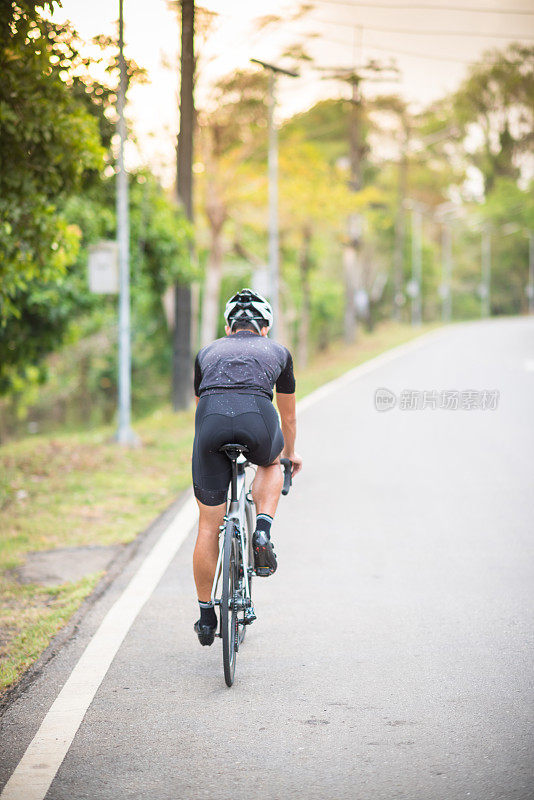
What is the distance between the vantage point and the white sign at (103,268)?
13680 millimetres

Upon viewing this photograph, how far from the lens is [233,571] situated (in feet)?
15.5

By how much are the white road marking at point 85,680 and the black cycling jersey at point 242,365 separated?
4.80ft

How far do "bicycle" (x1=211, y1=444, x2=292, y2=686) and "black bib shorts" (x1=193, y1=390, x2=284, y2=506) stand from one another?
0.14ft

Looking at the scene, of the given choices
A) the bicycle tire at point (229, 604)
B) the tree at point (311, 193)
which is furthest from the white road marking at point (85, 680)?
the tree at point (311, 193)

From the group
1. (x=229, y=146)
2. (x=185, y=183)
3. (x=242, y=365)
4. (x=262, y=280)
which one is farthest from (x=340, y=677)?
(x=229, y=146)

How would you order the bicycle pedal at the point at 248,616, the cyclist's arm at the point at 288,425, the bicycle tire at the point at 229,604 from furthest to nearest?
the cyclist's arm at the point at 288,425 < the bicycle pedal at the point at 248,616 < the bicycle tire at the point at 229,604

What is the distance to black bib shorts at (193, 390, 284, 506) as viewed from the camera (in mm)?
4625

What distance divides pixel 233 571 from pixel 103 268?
9.61 meters

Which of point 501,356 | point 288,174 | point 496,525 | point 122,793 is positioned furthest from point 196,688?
point 288,174

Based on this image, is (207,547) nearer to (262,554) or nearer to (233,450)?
(262,554)

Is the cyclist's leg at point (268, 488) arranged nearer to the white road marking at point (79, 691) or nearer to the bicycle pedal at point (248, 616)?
the bicycle pedal at point (248, 616)

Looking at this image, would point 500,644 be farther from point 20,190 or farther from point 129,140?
point 129,140

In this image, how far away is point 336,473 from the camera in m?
10.9

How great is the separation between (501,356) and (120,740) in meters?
26.0
